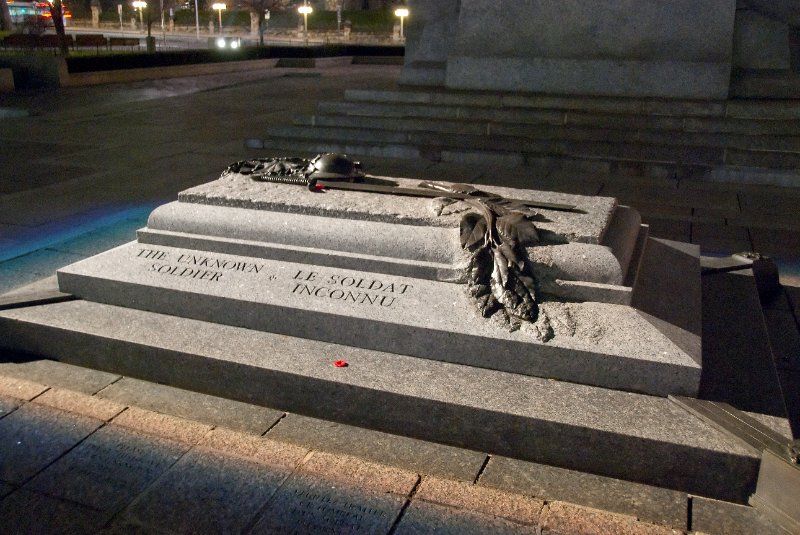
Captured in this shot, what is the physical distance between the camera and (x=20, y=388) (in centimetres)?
368

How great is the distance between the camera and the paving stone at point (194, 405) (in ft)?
11.2

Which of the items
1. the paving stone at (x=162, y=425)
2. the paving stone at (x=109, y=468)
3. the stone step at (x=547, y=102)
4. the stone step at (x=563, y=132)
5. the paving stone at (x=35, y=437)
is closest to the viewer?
the paving stone at (x=109, y=468)

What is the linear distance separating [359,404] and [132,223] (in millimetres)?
4101

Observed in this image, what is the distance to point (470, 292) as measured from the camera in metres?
3.67

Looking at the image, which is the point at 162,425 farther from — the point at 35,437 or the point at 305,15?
the point at 305,15

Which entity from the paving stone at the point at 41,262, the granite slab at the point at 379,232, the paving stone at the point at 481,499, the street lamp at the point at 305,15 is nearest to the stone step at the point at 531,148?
the granite slab at the point at 379,232

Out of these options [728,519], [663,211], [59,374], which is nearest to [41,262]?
[59,374]

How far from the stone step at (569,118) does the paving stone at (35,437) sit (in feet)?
25.6

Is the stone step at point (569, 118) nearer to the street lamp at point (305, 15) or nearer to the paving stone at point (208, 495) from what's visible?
the paving stone at point (208, 495)

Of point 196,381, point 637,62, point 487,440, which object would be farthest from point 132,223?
point 637,62

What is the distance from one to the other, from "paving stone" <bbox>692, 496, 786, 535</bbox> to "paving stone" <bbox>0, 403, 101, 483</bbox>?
2.64m

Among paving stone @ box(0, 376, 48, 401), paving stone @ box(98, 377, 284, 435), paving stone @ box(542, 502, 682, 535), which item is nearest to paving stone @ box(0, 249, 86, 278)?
paving stone @ box(0, 376, 48, 401)

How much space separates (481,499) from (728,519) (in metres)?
0.95

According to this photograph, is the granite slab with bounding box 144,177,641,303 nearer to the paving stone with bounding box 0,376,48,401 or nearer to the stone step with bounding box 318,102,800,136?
the paving stone with bounding box 0,376,48,401
